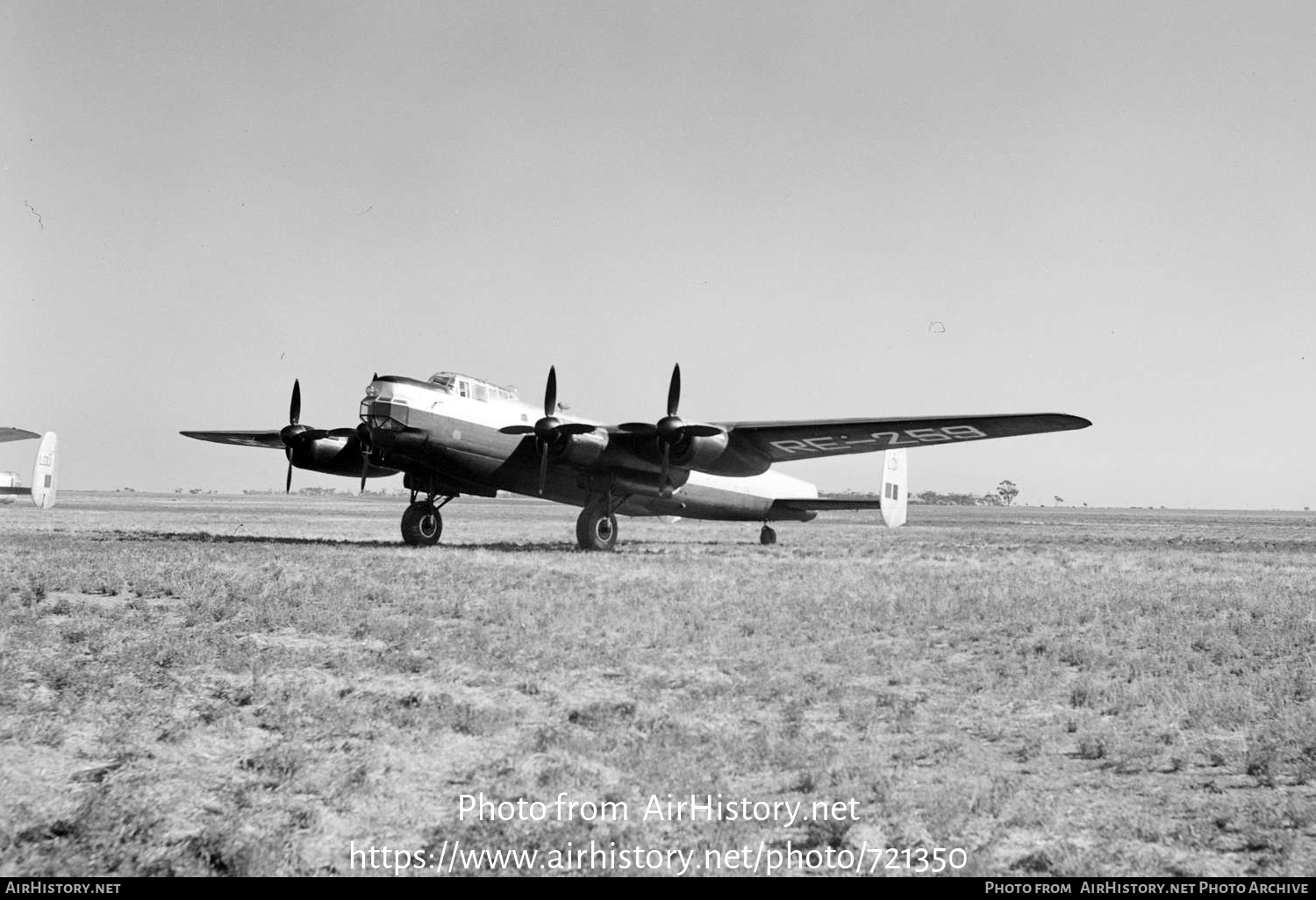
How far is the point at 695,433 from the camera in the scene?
66.8 ft

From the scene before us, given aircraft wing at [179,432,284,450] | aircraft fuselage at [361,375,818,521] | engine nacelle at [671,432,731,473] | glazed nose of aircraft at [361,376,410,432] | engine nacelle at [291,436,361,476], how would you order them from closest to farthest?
glazed nose of aircraft at [361,376,410,432] < aircraft fuselage at [361,375,818,521] < engine nacelle at [671,432,731,473] < engine nacelle at [291,436,361,476] < aircraft wing at [179,432,284,450]

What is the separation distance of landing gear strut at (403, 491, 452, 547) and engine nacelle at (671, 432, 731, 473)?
21.5 ft

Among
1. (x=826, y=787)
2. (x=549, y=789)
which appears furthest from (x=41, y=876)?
(x=826, y=787)

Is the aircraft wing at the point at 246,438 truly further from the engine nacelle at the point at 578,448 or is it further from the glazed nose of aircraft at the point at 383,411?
the engine nacelle at the point at 578,448

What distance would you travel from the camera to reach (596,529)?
22156 mm

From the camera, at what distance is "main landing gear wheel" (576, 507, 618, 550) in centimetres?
2214

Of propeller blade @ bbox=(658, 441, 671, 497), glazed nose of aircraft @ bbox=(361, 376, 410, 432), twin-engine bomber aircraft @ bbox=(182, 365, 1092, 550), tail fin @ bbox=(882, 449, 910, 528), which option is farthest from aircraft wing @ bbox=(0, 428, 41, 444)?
tail fin @ bbox=(882, 449, 910, 528)

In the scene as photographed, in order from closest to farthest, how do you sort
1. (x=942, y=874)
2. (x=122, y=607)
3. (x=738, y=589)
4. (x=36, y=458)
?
(x=942, y=874)
(x=122, y=607)
(x=738, y=589)
(x=36, y=458)

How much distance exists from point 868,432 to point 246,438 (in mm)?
18351

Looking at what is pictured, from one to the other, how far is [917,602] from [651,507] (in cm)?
1402

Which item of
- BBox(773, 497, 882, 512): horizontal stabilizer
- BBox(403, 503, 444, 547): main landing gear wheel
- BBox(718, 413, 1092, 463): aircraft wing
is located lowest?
BBox(403, 503, 444, 547): main landing gear wheel

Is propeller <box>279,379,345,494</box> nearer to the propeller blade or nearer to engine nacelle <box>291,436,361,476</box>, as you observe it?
engine nacelle <box>291,436,361,476</box>

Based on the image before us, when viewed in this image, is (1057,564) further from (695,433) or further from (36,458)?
(36,458)

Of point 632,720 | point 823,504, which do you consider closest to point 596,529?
point 823,504
